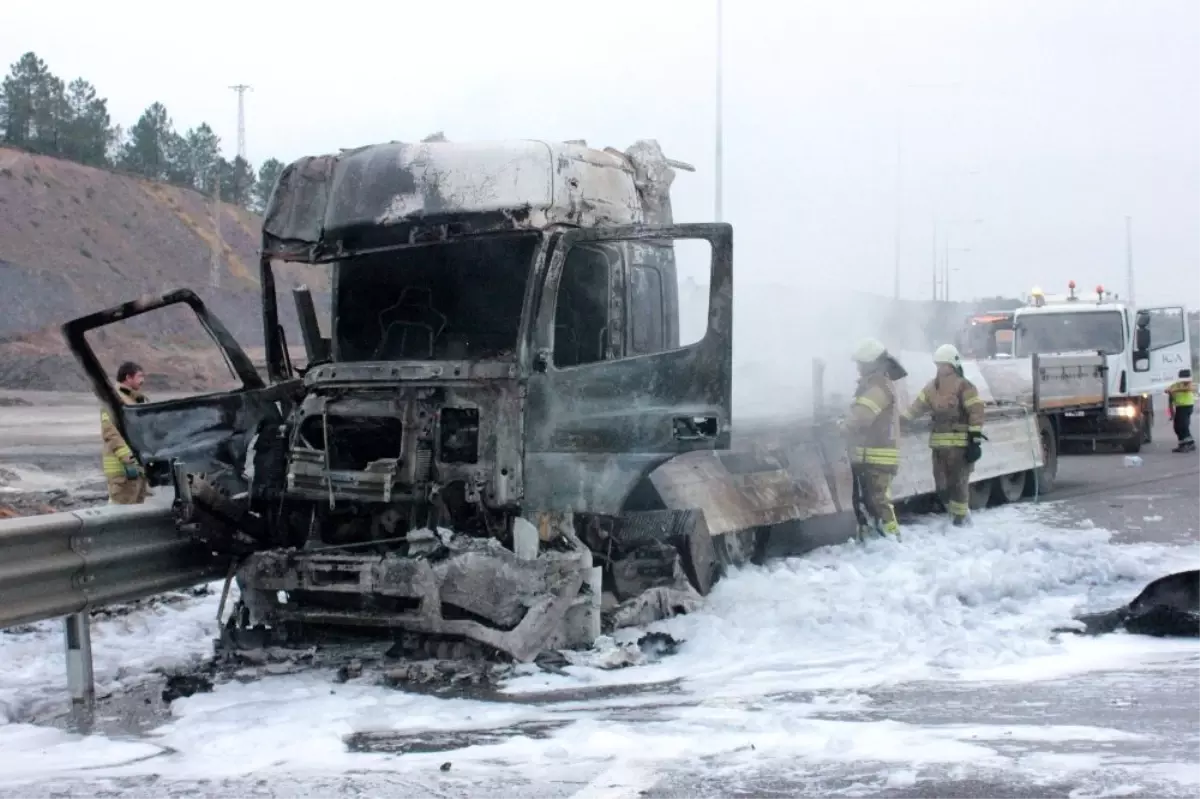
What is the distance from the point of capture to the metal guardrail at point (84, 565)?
5.13 meters

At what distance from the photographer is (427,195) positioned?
6711 millimetres

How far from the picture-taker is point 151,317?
143 feet

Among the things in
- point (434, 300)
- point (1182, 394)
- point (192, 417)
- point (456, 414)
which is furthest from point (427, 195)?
point (1182, 394)

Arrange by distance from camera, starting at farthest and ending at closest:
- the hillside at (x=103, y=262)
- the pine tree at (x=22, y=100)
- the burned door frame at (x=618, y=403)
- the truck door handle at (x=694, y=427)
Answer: the pine tree at (x=22, y=100)
the hillside at (x=103, y=262)
the truck door handle at (x=694, y=427)
the burned door frame at (x=618, y=403)

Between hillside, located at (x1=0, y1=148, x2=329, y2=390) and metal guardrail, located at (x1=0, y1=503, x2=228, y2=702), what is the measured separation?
94.9 ft

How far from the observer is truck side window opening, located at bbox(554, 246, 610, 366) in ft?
22.3

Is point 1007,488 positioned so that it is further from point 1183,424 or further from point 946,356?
point 1183,424

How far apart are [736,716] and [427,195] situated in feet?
10.7

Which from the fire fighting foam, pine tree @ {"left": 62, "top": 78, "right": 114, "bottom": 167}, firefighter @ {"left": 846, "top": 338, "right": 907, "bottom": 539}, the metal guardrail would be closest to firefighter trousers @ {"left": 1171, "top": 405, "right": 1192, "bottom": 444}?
firefighter @ {"left": 846, "top": 338, "right": 907, "bottom": 539}

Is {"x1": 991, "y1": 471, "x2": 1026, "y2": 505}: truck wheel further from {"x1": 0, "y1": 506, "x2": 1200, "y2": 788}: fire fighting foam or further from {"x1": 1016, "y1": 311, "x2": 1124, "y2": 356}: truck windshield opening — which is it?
{"x1": 1016, "y1": 311, "x2": 1124, "y2": 356}: truck windshield opening

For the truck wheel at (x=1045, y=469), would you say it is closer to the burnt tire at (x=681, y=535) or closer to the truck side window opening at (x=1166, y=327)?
the truck side window opening at (x=1166, y=327)

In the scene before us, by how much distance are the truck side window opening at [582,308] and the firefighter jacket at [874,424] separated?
10.7 feet

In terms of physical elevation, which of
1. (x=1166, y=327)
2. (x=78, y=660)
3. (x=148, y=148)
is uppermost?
(x=148, y=148)

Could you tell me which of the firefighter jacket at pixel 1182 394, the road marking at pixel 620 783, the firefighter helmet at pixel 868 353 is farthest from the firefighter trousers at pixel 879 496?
the firefighter jacket at pixel 1182 394
